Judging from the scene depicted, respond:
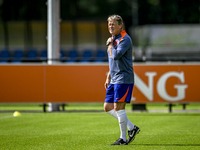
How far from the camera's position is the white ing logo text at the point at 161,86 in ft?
40.8

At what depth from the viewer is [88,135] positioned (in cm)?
773

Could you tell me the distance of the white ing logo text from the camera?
1242cm

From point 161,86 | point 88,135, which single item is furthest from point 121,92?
point 161,86

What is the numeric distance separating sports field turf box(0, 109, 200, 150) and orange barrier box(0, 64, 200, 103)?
211 centimetres

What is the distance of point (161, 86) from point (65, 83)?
3.08 m

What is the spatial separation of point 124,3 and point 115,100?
110 feet

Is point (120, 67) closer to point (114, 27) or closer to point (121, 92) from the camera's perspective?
point (121, 92)

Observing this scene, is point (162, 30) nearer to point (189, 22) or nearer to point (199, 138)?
point (189, 22)

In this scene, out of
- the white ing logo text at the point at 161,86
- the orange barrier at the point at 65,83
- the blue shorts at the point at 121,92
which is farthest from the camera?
the orange barrier at the point at 65,83

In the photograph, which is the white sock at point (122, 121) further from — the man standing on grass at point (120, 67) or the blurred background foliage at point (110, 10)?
the blurred background foliage at point (110, 10)

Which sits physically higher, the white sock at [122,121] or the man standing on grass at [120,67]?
the man standing on grass at [120,67]

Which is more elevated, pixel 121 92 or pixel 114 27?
pixel 114 27

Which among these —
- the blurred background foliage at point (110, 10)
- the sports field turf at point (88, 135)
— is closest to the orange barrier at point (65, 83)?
the sports field turf at point (88, 135)

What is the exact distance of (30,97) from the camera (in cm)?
1272
